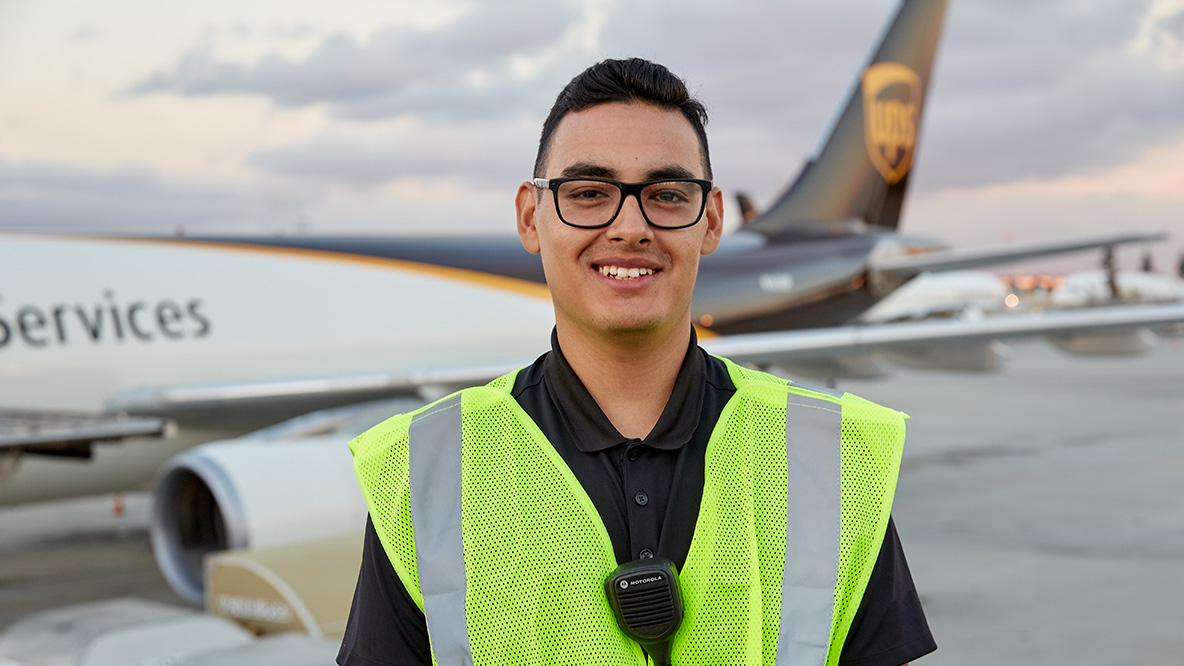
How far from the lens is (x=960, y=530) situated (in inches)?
322

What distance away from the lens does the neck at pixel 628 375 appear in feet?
4.93

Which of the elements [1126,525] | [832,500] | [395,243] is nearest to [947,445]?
[1126,525]

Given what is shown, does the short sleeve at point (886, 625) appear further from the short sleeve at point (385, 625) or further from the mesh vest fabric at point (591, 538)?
the short sleeve at point (385, 625)

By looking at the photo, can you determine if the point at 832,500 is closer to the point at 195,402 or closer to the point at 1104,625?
the point at 1104,625

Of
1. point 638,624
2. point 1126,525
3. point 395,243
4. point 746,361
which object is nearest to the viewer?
point 638,624

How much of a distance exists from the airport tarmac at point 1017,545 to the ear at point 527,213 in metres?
4.41

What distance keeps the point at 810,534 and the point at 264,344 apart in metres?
7.69

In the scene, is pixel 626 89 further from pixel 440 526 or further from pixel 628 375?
pixel 440 526

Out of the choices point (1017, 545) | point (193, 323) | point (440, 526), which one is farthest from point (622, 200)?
point (193, 323)

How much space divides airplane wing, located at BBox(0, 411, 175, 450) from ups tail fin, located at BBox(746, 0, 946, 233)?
31.3 ft

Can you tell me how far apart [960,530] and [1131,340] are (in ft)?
9.25

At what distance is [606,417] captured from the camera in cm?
149

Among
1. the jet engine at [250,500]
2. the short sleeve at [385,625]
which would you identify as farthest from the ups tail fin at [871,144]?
the short sleeve at [385,625]

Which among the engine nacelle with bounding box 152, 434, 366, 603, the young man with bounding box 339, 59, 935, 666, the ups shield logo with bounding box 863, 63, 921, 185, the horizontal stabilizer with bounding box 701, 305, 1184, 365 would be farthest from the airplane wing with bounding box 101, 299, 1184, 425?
the young man with bounding box 339, 59, 935, 666
